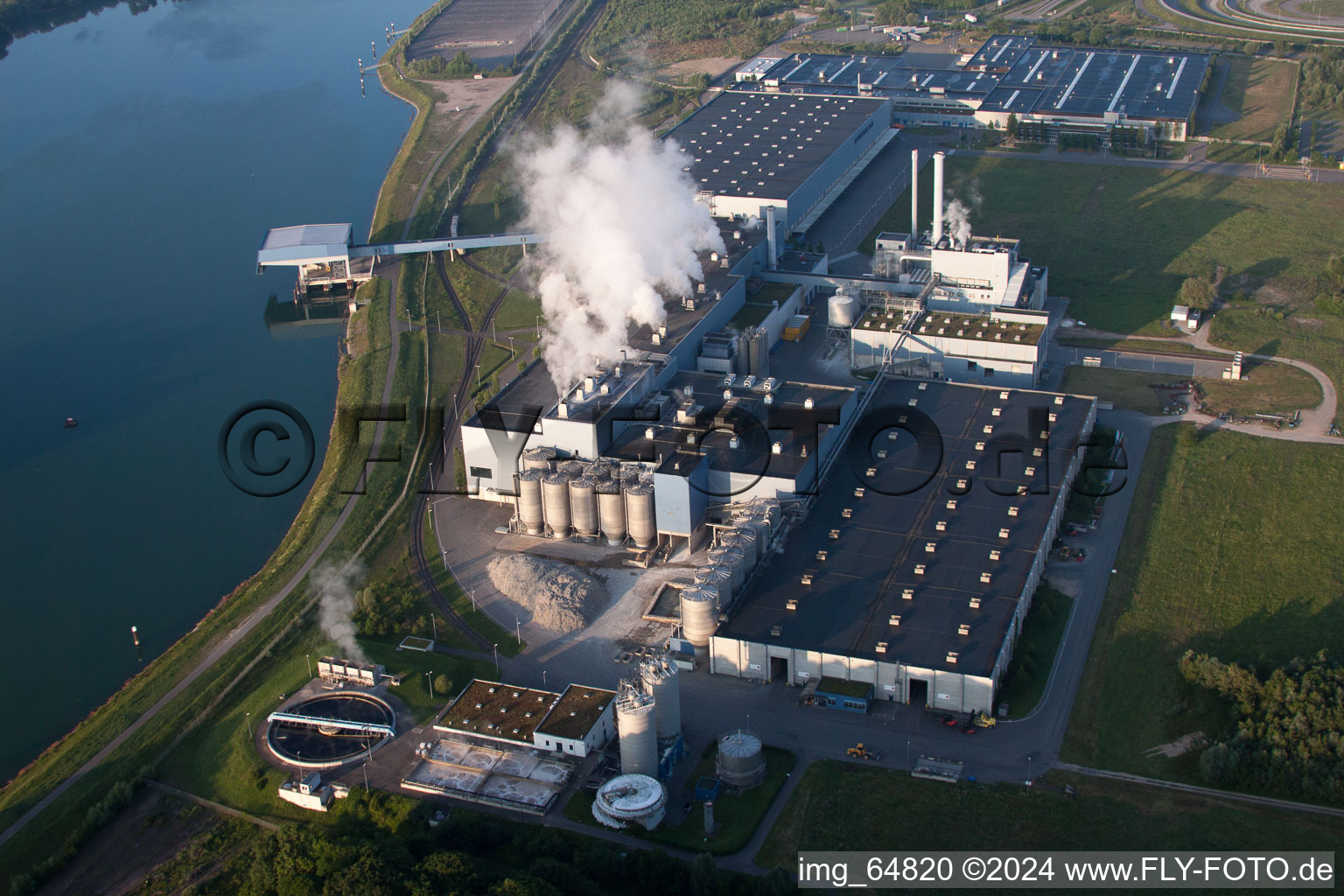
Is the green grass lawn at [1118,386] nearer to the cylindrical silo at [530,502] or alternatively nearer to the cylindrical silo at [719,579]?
the cylindrical silo at [719,579]

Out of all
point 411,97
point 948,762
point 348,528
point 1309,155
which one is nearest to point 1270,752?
point 948,762

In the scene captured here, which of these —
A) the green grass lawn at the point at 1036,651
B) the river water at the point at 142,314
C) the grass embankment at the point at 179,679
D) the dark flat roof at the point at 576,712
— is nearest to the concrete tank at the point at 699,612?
the dark flat roof at the point at 576,712

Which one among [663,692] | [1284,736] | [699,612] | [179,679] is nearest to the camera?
[1284,736]

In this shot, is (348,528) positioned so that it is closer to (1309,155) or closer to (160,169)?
(160,169)

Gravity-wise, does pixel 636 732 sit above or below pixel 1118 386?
above

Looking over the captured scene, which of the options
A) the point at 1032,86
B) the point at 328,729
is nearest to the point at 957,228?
the point at 1032,86

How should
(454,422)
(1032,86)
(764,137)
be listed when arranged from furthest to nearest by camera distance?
1. (1032,86)
2. (764,137)
3. (454,422)

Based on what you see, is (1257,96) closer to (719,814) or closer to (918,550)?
(918,550)
